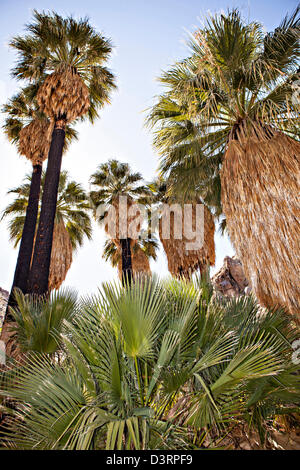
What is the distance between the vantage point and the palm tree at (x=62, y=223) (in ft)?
39.7

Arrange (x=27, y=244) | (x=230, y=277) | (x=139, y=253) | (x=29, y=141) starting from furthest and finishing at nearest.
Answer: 1. (x=230, y=277)
2. (x=139, y=253)
3. (x=29, y=141)
4. (x=27, y=244)

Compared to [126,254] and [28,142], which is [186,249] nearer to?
[126,254]

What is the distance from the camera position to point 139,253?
16969mm

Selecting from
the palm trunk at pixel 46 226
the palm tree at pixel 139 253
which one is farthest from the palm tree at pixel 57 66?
Answer: the palm tree at pixel 139 253

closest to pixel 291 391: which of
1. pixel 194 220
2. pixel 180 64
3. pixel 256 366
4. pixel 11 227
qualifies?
pixel 256 366

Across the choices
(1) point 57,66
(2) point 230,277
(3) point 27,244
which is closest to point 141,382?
(3) point 27,244

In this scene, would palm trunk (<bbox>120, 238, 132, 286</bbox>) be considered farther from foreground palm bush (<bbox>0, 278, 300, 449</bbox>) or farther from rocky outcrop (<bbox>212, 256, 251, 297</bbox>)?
foreground palm bush (<bbox>0, 278, 300, 449</bbox>)

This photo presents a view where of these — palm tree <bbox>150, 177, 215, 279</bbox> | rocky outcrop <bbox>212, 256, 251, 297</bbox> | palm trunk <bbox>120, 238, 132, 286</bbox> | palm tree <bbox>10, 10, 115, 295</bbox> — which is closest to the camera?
palm tree <bbox>10, 10, 115, 295</bbox>

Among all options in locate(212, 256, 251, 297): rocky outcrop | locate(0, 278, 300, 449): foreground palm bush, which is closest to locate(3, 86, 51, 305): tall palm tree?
locate(0, 278, 300, 449): foreground palm bush

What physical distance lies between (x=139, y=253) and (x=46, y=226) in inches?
406

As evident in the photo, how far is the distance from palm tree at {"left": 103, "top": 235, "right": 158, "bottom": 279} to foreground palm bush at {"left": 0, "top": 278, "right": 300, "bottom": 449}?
1346 centimetres

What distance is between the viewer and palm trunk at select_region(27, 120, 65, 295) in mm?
6473

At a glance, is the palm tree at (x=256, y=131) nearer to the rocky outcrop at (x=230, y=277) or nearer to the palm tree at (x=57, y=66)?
the palm tree at (x=57, y=66)

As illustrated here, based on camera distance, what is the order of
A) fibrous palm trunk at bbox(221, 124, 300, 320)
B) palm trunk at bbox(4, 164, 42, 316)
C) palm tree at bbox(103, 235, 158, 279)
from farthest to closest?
1. palm tree at bbox(103, 235, 158, 279)
2. palm trunk at bbox(4, 164, 42, 316)
3. fibrous palm trunk at bbox(221, 124, 300, 320)
